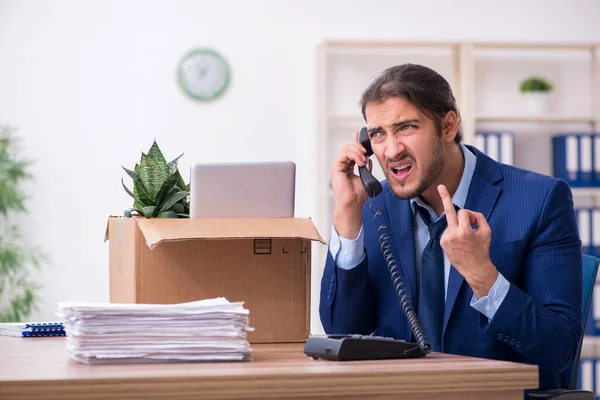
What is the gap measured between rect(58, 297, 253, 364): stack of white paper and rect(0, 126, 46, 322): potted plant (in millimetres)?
3063

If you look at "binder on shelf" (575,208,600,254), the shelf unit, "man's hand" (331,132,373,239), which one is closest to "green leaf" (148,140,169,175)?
"man's hand" (331,132,373,239)

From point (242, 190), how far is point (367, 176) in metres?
0.34

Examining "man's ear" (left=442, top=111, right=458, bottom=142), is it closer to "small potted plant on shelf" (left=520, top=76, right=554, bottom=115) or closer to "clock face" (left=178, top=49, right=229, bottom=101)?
"clock face" (left=178, top=49, right=229, bottom=101)

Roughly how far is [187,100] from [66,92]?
627 mm

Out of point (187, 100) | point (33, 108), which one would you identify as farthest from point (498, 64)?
point (33, 108)

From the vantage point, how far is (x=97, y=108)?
4461mm

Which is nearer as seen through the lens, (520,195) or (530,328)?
(530,328)

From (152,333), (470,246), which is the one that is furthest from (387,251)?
(152,333)

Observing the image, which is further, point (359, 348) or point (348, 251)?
point (348, 251)

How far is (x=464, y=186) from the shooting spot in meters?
1.92

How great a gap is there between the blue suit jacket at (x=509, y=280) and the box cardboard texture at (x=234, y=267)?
0.74 feet

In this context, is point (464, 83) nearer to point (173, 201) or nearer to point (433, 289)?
point (433, 289)

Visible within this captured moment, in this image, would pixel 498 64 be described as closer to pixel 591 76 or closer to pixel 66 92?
pixel 591 76

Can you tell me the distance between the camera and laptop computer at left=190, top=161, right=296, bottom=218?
5.30 ft
